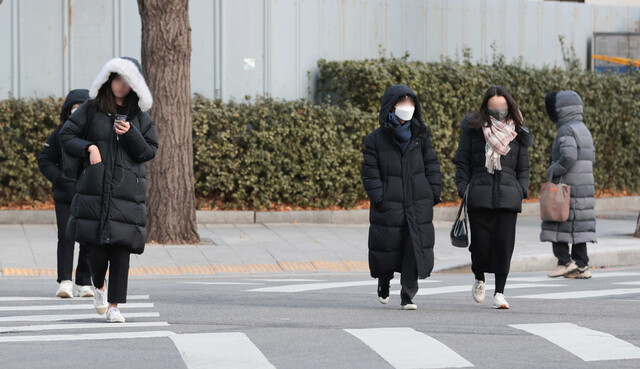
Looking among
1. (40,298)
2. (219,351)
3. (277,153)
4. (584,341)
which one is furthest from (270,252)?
(219,351)

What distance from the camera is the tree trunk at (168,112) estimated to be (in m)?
14.5

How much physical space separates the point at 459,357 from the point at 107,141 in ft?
9.38

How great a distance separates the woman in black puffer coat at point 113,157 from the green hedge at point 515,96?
9.89 meters

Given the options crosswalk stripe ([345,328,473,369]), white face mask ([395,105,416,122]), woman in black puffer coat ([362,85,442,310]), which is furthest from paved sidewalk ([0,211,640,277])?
crosswalk stripe ([345,328,473,369])

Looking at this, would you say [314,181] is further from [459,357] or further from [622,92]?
[459,357]

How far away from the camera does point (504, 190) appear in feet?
31.4

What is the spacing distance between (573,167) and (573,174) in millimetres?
74

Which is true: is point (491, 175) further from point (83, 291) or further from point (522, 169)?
point (83, 291)

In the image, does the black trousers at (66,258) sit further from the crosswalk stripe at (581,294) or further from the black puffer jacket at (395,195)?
the crosswalk stripe at (581,294)

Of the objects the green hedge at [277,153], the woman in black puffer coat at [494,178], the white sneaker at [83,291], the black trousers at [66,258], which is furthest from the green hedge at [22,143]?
the woman in black puffer coat at [494,178]

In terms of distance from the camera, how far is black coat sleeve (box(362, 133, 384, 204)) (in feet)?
30.3

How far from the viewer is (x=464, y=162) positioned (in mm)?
9797

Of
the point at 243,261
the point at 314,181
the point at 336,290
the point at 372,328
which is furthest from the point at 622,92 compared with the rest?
the point at 372,328

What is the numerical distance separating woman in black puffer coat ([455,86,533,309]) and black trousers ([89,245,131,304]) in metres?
2.92
